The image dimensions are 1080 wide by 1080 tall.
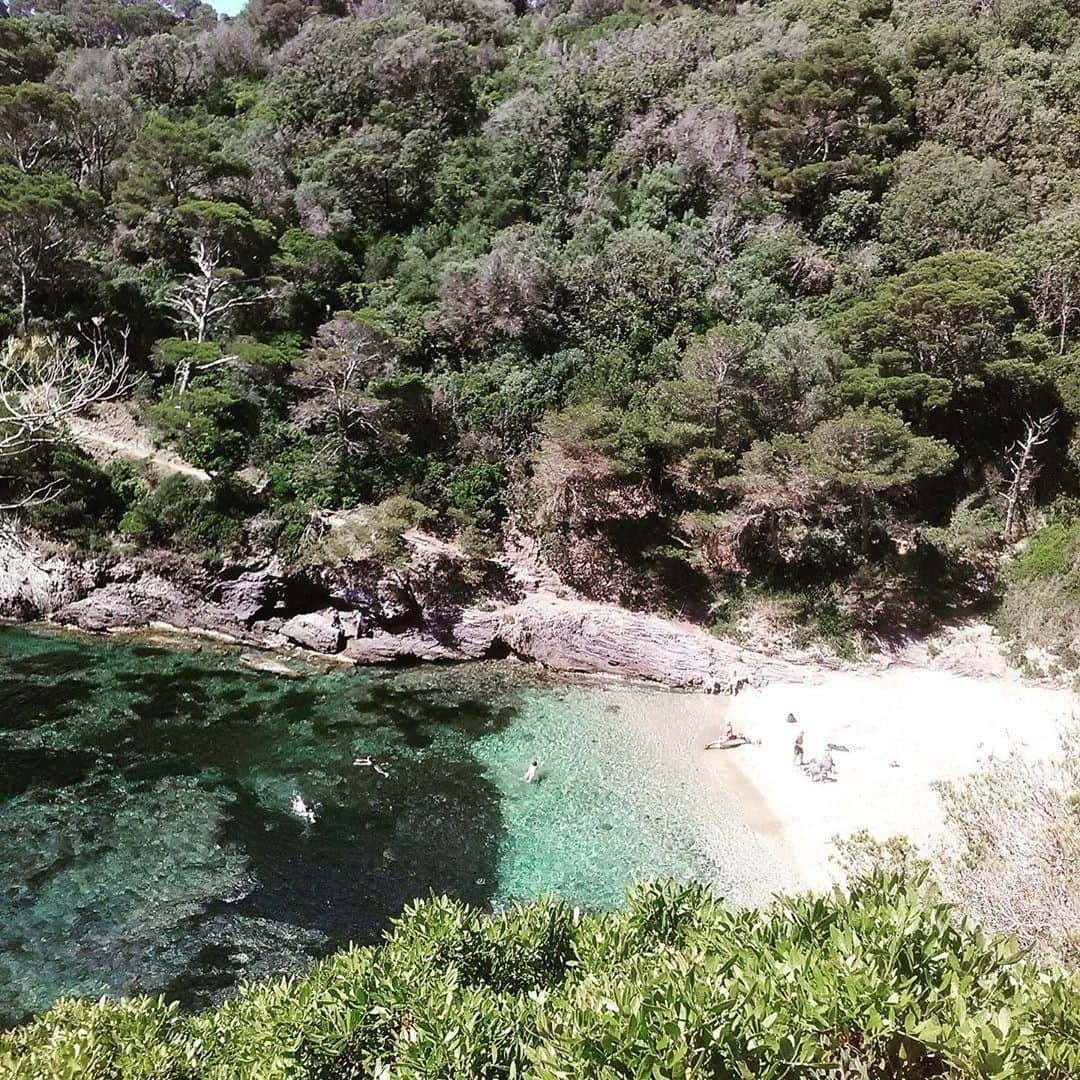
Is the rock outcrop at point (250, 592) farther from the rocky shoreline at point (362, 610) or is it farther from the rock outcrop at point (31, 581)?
the rock outcrop at point (31, 581)

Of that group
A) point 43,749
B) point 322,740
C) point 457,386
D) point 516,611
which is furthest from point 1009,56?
point 43,749

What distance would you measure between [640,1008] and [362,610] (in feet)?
64.6

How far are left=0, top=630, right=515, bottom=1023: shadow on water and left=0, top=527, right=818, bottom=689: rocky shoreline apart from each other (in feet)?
5.64

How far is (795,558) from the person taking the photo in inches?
881

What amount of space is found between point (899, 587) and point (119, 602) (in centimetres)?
2551

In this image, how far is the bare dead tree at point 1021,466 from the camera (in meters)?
22.6

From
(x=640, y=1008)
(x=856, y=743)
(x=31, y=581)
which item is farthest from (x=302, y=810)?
(x=31, y=581)

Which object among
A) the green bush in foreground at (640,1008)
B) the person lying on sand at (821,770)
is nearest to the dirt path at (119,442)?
the person lying on sand at (821,770)

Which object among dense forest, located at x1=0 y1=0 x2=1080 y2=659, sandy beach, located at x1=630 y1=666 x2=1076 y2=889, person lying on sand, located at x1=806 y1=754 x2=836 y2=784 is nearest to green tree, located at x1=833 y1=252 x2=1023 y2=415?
dense forest, located at x1=0 y1=0 x2=1080 y2=659

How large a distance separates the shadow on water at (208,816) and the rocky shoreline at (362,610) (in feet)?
5.64

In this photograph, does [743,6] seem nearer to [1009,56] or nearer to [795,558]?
[1009,56]

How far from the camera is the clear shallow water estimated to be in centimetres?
1121

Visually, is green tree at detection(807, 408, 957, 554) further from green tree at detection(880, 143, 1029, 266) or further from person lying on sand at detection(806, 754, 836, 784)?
green tree at detection(880, 143, 1029, 266)

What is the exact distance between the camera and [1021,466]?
73.0 feet
